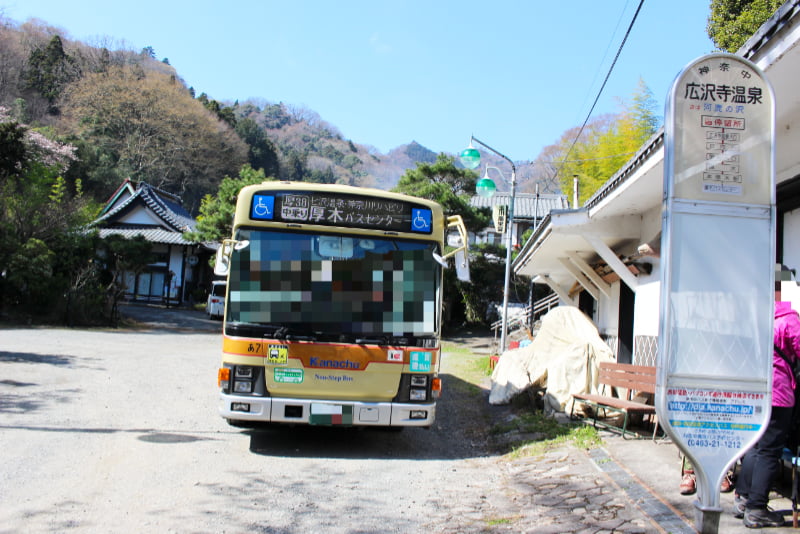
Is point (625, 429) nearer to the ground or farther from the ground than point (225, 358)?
nearer to the ground

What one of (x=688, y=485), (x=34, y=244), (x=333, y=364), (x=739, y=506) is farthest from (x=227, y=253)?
(x=34, y=244)

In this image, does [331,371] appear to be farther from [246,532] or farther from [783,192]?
[783,192]

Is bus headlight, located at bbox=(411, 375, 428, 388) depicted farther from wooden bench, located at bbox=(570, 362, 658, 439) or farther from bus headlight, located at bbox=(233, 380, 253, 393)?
wooden bench, located at bbox=(570, 362, 658, 439)

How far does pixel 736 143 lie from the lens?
10.9 feet

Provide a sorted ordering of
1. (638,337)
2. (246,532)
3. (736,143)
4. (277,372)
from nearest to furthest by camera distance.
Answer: (736,143) → (246,532) → (277,372) → (638,337)

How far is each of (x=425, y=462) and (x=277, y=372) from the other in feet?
6.87

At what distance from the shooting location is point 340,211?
7094mm

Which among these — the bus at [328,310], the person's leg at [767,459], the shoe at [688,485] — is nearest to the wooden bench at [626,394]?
the shoe at [688,485]

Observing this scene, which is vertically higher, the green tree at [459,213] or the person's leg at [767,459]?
the green tree at [459,213]

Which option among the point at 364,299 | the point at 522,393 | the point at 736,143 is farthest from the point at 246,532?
the point at 522,393

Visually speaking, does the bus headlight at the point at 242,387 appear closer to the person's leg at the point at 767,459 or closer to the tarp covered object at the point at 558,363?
the person's leg at the point at 767,459

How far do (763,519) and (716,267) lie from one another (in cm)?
217

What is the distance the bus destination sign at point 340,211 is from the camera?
6.98 m

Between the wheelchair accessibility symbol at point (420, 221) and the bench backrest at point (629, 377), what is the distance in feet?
10.9
